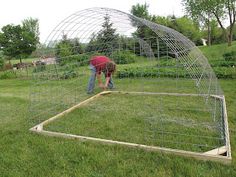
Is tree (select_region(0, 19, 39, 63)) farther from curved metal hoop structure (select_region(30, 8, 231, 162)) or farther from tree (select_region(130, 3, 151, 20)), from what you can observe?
tree (select_region(130, 3, 151, 20))

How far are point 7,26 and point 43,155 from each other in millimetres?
13405

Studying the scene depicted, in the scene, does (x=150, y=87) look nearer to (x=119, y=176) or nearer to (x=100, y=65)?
(x=100, y=65)

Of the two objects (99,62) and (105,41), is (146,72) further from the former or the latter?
(99,62)

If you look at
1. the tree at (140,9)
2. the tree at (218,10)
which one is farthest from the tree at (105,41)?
Result: the tree at (140,9)

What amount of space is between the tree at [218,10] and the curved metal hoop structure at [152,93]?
17227 millimetres

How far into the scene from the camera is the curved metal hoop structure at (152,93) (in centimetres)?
377

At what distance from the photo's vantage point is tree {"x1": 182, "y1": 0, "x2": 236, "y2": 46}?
23.4 m

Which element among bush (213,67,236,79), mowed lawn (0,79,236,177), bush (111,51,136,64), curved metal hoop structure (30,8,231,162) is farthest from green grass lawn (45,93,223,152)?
bush (111,51,136,64)

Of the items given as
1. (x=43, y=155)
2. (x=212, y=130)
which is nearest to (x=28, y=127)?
(x=43, y=155)

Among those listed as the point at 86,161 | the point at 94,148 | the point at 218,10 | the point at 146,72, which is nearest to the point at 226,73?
the point at 146,72

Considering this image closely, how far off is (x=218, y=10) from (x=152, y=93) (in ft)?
68.3

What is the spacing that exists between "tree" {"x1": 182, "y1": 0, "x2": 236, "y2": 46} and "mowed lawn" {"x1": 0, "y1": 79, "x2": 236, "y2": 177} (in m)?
21.5

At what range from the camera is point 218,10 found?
80.0 feet

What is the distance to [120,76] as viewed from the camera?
10.4 metres
